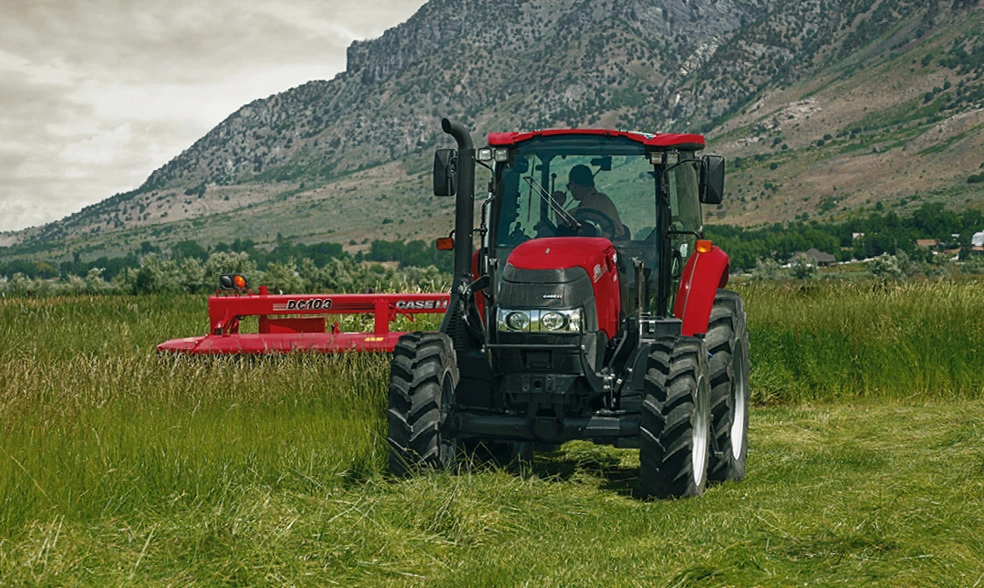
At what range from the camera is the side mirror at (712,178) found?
8078mm

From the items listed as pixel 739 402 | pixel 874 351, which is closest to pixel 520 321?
pixel 739 402

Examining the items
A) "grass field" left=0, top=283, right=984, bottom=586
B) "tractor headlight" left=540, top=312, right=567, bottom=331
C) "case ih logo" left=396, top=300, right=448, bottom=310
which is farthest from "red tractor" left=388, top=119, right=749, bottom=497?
"case ih logo" left=396, top=300, right=448, bottom=310

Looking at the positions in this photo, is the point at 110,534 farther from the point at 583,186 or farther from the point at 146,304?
the point at 146,304

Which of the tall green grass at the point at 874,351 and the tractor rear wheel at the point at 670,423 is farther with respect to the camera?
the tall green grass at the point at 874,351

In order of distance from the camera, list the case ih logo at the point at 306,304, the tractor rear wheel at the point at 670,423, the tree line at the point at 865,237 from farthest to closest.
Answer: the tree line at the point at 865,237
the case ih logo at the point at 306,304
the tractor rear wheel at the point at 670,423

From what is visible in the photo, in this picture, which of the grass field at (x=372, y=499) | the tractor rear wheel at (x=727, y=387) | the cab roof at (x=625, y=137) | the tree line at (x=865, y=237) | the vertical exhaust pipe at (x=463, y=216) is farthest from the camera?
the tree line at (x=865, y=237)

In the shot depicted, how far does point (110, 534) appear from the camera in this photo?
18.1ft

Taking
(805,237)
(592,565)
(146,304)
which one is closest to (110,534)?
(592,565)

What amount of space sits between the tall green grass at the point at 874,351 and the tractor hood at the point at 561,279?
24.1 ft

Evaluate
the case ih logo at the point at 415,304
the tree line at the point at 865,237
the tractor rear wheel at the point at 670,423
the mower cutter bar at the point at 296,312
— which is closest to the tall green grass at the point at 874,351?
the case ih logo at the point at 415,304

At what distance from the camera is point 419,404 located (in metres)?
7.34

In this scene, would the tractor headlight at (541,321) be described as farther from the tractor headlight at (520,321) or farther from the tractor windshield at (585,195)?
the tractor windshield at (585,195)

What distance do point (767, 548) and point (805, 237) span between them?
469 feet

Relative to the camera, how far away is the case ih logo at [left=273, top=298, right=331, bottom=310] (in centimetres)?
1112
